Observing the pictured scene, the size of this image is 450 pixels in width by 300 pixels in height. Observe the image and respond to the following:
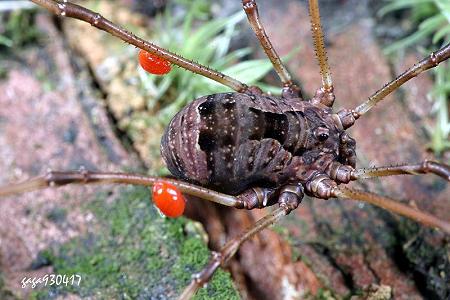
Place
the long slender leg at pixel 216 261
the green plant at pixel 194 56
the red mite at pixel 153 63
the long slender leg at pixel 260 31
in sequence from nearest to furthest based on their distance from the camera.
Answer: the long slender leg at pixel 216 261 → the red mite at pixel 153 63 → the long slender leg at pixel 260 31 → the green plant at pixel 194 56

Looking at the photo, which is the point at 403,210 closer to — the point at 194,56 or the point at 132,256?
→ the point at 132,256

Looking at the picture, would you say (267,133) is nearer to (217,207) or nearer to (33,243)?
(217,207)

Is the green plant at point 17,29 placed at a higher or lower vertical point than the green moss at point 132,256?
higher

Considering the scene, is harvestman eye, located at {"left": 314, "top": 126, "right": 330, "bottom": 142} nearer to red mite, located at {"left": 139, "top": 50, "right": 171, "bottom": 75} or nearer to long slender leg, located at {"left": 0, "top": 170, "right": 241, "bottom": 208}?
long slender leg, located at {"left": 0, "top": 170, "right": 241, "bottom": 208}

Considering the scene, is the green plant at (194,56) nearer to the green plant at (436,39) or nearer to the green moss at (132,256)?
the green moss at (132,256)

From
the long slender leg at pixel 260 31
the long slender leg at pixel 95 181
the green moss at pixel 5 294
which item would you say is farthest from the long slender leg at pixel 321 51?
the green moss at pixel 5 294

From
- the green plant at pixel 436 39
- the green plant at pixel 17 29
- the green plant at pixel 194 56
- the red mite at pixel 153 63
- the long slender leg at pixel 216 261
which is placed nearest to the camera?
the long slender leg at pixel 216 261

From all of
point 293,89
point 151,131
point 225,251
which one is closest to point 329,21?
point 293,89
